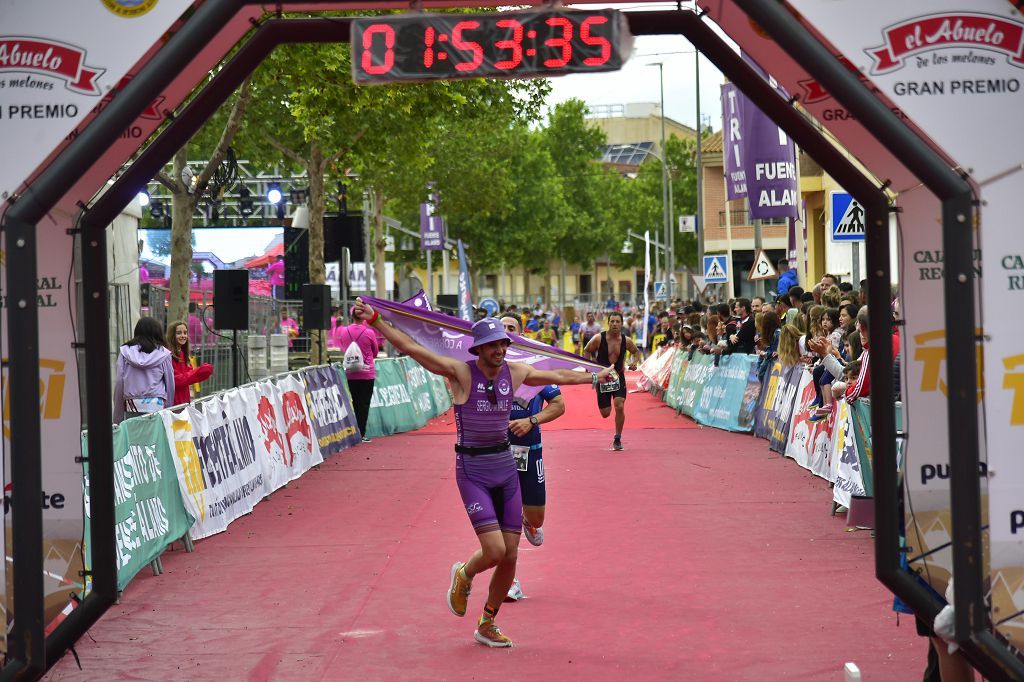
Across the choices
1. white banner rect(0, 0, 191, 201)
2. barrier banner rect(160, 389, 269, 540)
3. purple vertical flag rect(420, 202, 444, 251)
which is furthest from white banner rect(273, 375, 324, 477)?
purple vertical flag rect(420, 202, 444, 251)

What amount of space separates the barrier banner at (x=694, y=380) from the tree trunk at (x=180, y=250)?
950 cm

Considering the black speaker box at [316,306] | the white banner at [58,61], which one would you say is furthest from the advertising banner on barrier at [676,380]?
the white banner at [58,61]

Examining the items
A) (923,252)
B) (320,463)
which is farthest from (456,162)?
(923,252)

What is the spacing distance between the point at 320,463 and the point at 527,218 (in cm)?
6258

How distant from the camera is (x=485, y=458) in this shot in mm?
8648

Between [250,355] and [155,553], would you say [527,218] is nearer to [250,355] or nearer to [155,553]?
[250,355]

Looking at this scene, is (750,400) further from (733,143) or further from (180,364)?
(180,364)

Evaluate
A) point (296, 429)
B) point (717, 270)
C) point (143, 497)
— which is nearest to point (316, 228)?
point (717, 270)

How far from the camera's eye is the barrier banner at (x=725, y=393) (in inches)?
870

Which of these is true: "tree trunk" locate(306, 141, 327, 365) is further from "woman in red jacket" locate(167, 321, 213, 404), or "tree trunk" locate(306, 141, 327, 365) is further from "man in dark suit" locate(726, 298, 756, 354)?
"woman in red jacket" locate(167, 321, 213, 404)

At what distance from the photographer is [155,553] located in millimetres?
10836

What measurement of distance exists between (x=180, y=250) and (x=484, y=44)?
1509 cm

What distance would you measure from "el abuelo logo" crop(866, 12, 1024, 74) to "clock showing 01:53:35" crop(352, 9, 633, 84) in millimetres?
1173

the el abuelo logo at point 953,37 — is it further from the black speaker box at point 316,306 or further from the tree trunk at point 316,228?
the tree trunk at point 316,228
